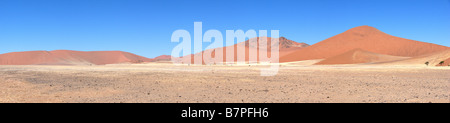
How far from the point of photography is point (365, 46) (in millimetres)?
125125

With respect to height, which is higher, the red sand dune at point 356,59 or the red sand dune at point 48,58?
the red sand dune at point 48,58

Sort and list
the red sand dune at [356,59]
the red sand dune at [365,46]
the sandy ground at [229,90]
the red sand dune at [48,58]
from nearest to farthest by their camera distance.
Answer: the sandy ground at [229,90] → the red sand dune at [356,59] → the red sand dune at [365,46] → the red sand dune at [48,58]

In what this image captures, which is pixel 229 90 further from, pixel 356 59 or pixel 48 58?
pixel 48 58

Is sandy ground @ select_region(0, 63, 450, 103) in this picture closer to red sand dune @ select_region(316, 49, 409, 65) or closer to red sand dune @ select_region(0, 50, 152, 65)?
red sand dune @ select_region(316, 49, 409, 65)

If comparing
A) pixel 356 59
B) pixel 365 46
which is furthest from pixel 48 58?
pixel 365 46

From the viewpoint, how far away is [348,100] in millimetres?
9227

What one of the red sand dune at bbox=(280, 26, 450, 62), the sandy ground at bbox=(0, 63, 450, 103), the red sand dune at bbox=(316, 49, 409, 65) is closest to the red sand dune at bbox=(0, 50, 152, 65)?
the red sand dune at bbox=(280, 26, 450, 62)

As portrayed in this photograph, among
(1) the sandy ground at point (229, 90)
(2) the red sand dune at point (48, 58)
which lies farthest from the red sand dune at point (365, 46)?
(1) the sandy ground at point (229, 90)

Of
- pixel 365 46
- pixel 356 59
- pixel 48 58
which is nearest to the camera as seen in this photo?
pixel 356 59

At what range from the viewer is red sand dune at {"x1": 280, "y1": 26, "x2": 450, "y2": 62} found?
379 feet

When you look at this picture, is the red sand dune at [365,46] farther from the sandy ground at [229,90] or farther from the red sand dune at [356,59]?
the sandy ground at [229,90]

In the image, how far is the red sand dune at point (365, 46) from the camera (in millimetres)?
115394
